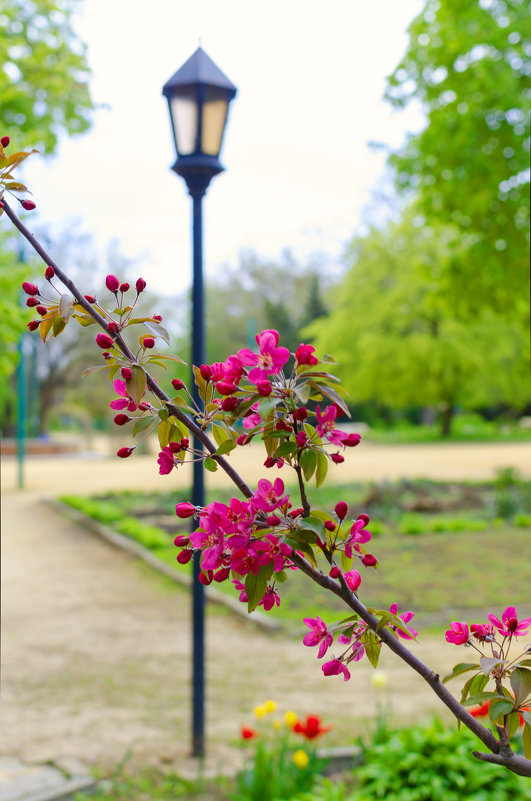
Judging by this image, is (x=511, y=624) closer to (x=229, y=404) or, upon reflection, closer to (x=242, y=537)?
(x=242, y=537)

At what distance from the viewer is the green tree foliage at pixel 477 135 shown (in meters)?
7.34

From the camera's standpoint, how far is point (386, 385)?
25.9m

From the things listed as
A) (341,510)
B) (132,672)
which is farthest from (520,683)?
(132,672)

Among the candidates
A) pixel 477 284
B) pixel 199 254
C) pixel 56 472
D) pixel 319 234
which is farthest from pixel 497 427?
pixel 199 254

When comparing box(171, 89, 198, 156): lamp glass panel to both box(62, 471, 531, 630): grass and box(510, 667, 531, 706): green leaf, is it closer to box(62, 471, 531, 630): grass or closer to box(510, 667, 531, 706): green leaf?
box(510, 667, 531, 706): green leaf

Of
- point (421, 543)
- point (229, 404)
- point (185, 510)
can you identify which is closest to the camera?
point (229, 404)

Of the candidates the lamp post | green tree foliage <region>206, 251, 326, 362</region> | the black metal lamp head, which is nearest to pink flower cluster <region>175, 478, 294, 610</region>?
the lamp post

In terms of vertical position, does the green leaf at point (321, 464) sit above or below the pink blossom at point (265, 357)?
below

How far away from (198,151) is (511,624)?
2.79 meters

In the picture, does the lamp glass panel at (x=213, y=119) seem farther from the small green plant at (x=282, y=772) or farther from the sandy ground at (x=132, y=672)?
the sandy ground at (x=132, y=672)

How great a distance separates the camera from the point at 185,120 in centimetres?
360

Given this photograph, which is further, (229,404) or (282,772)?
(282,772)

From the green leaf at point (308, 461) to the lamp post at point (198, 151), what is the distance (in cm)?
→ 219

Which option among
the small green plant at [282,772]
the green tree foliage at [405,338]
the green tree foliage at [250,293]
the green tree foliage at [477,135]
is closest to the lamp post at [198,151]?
the small green plant at [282,772]
